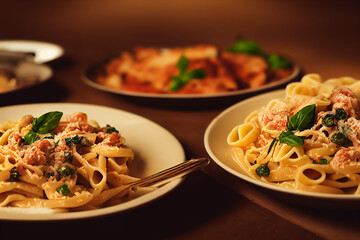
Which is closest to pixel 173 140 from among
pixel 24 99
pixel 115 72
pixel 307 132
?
pixel 307 132

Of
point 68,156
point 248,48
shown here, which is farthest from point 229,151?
point 248,48

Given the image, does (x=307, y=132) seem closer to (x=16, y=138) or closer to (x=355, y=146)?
(x=355, y=146)

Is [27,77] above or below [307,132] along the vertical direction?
below

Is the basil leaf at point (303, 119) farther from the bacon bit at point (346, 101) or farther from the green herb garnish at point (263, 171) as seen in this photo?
the green herb garnish at point (263, 171)

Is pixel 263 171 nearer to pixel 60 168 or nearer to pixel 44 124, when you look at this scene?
pixel 60 168

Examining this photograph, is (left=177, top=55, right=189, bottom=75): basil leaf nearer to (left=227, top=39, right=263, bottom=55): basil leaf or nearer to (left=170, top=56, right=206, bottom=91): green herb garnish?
(left=170, top=56, right=206, bottom=91): green herb garnish

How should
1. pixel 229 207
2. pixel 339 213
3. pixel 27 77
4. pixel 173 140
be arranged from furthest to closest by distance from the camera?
pixel 27 77 < pixel 173 140 < pixel 229 207 < pixel 339 213

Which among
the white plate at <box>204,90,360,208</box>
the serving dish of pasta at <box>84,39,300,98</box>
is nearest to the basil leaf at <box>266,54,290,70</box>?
the serving dish of pasta at <box>84,39,300,98</box>
